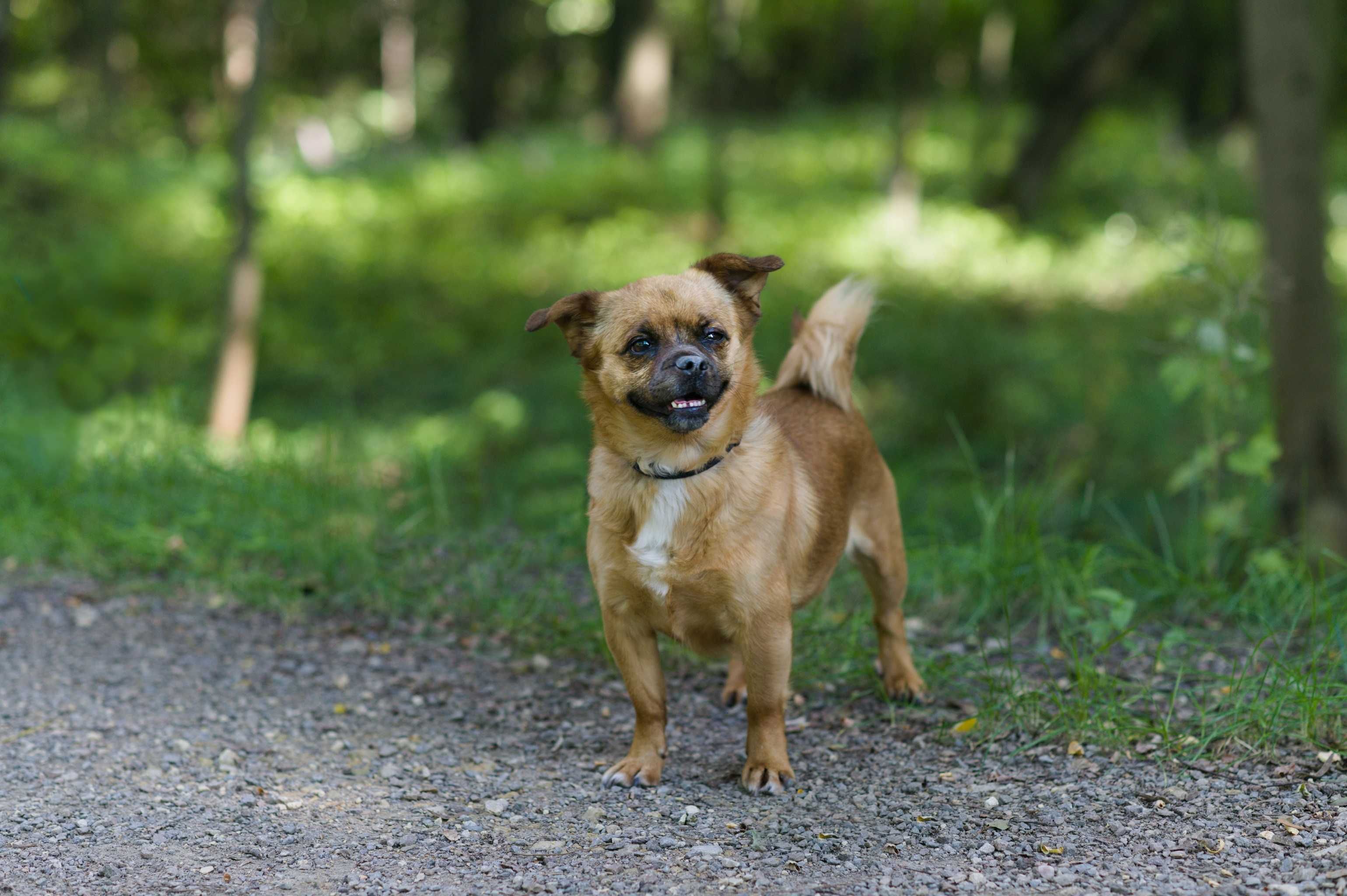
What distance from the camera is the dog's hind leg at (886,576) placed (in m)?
4.11

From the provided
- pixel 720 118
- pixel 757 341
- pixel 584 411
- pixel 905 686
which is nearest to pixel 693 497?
pixel 905 686

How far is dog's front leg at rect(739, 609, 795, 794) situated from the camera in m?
3.41

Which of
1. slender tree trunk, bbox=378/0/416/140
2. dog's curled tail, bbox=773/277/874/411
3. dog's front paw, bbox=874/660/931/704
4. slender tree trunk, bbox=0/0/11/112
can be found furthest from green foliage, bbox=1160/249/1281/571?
slender tree trunk, bbox=378/0/416/140

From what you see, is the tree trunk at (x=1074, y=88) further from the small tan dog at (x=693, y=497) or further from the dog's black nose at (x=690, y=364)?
the dog's black nose at (x=690, y=364)

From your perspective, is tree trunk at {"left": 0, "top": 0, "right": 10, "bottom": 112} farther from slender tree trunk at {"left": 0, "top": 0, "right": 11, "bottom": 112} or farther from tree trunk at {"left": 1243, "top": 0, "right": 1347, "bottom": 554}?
tree trunk at {"left": 1243, "top": 0, "right": 1347, "bottom": 554}

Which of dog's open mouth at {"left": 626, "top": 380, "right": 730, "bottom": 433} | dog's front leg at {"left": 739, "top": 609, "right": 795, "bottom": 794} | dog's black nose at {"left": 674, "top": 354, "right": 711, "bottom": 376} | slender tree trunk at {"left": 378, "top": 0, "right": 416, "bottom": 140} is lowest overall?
dog's front leg at {"left": 739, "top": 609, "right": 795, "bottom": 794}

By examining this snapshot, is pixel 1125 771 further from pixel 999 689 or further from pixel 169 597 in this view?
pixel 169 597

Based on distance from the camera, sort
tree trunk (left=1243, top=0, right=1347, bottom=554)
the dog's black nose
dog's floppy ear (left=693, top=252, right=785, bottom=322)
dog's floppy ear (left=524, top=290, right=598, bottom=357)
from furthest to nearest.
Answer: tree trunk (left=1243, top=0, right=1347, bottom=554) < dog's floppy ear (left=693, top=252, right=785, bottom=322) < dog's floppy ear (left=524, top=290, right=598, bottom=357) < the dog's black nose

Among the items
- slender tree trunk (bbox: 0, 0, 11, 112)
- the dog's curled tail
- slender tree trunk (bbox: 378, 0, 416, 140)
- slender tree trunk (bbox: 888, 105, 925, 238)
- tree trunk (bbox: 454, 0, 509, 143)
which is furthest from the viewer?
slender tree trunk (bbox: 378, 0, 416, 140)

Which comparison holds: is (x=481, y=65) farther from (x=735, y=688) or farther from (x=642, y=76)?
(x=735, y=688)

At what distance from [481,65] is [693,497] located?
654 inches

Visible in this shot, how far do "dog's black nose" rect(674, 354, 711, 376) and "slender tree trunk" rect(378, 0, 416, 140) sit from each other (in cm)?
2226

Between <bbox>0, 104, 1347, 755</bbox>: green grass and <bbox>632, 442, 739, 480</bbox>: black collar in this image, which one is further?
<bbox>0, 104, 1347, 755</bbox>: green grass

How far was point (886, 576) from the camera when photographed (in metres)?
4.11
